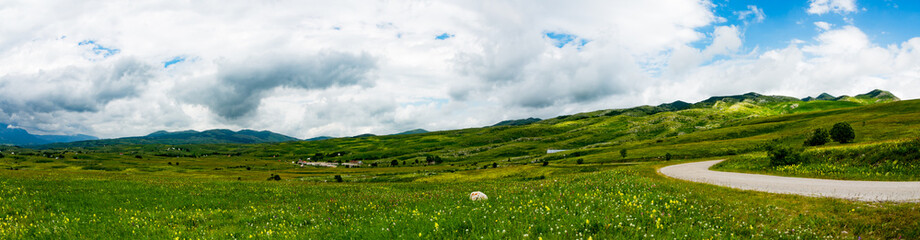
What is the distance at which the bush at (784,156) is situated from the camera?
3707 cm

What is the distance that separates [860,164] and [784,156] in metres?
7.27

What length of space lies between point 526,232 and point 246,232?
9.74 meters

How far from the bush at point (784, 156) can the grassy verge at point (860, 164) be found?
0.50 meters

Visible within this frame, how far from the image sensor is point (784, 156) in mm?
37938

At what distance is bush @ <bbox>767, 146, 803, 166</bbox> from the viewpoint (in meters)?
37.1

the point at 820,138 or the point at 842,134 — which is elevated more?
the point at 842,134

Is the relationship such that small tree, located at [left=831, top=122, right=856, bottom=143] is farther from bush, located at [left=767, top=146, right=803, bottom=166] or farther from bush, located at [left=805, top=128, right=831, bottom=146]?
bush, located at [left=767, top=146, right=803, bottom=166]

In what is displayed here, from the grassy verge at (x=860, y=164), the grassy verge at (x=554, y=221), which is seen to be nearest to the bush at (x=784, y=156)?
the grassy verge at (x=860, y=164)

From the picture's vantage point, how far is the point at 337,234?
36.9ft

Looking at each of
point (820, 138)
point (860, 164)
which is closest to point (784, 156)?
point (860, 164)

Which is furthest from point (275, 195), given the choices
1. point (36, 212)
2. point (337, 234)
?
point (337, 234)

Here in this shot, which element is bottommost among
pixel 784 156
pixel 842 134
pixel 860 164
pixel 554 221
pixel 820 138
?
pixel 860 164

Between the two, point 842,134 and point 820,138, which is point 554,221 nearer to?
point 820,138

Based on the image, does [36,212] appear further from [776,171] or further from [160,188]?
[776,171]
